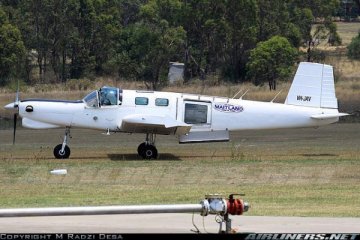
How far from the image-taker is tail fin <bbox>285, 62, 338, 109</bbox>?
28141 millimetres

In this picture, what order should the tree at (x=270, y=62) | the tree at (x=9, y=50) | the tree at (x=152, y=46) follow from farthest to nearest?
the tree at (x=152, y=46)
the tree at (x=9, y=50)
the tree at (x=270, y=62)

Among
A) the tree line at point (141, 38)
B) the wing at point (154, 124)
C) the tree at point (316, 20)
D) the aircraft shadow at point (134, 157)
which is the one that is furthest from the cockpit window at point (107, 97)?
the tree at point (316, 20)

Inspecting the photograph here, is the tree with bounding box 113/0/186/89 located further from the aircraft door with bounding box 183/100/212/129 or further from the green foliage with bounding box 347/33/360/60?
the aircraft door with bounding box 183/100/212/129

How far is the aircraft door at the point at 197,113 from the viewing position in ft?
91.1

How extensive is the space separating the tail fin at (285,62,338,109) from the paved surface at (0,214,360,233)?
13620 millimetres

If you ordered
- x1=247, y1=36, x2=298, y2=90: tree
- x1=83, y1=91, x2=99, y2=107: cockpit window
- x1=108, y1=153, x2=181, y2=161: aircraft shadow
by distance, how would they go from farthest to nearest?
x1=247, y1=36, x2=298, y2=90: tree, x1=83, y1=91, x2=99, y2=107: cockpit window, x1=108, y1=153, x2=181, y2=161: aircraft shadow

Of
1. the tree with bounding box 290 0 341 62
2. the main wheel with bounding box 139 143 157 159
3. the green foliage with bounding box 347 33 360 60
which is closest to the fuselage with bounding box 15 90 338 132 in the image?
the main wheel with bounding box 139 143 157 159

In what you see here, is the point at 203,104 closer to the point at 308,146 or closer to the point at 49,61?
the point at 308,146

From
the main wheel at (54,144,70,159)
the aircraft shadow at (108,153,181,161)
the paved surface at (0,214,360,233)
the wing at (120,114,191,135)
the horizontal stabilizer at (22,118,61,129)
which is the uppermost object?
the paved surface at (0,214,360,233)

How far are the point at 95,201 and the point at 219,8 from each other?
154 feet

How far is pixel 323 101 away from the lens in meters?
28.1

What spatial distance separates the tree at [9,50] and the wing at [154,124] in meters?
33.0

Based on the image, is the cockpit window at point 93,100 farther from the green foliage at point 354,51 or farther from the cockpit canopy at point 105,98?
the green foliage at point 354,51

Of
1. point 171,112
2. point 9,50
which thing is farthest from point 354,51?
point 171,112
